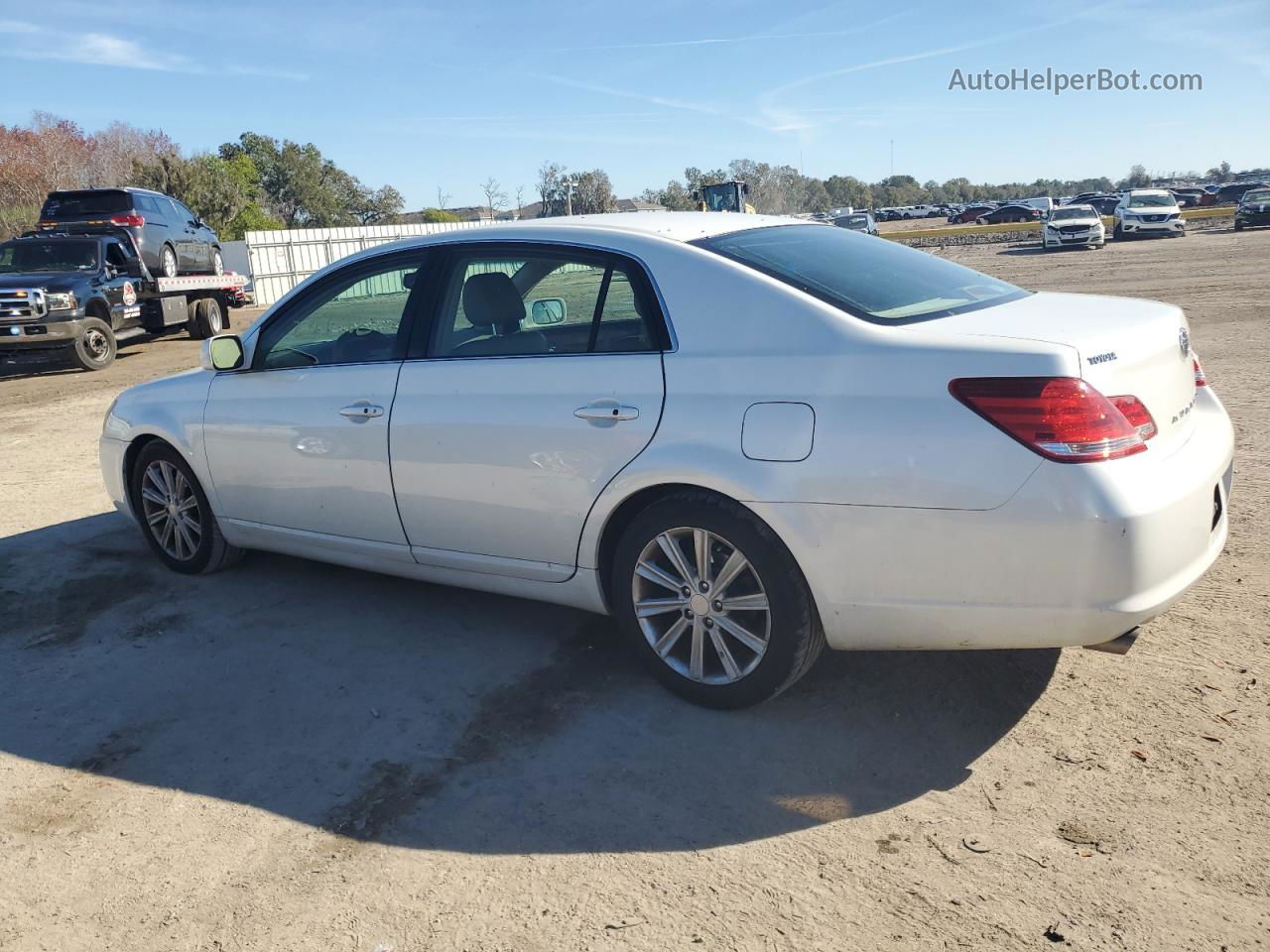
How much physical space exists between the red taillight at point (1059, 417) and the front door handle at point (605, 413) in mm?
1193

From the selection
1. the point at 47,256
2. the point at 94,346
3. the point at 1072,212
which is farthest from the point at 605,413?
the point at 1072,212

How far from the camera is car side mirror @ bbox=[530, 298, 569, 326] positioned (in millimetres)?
4160

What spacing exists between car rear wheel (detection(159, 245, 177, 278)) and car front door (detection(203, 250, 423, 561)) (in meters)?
14.8

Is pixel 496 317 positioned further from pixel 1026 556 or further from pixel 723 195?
pixel 723 195

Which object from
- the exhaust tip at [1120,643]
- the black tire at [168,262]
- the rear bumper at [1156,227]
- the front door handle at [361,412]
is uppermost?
the black tire at [168,262]

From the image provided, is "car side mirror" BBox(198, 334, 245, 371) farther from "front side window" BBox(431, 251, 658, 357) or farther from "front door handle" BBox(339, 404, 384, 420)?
"front side window" BBox(431, 251, 658, 357)

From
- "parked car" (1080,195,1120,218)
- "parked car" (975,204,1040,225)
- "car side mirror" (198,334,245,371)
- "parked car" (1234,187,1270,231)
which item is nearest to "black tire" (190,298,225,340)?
"car side mirror" (198,334,245,371)

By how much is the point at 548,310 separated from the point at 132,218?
1624 cm

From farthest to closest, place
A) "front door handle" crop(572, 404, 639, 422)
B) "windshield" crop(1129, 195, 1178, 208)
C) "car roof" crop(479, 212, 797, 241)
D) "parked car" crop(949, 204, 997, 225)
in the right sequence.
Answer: "parked car" crop(949, 204, 997, 225)
"windshield" crop(1129, 195, 1178, 208)
"car roof" crop(479, 212, 797, 241)
"front door handle" crop(572, 404, 639, 422)

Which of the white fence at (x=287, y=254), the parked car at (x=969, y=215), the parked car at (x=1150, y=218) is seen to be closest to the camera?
the white fence at (x=287, y=254)

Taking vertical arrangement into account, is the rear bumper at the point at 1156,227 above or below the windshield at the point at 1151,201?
below

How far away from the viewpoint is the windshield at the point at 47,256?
16.1m

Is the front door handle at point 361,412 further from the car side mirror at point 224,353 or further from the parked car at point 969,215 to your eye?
the parked car at point 969,215

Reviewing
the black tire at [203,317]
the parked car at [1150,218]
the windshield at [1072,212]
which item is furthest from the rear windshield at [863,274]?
the parked car at [1150,218]
